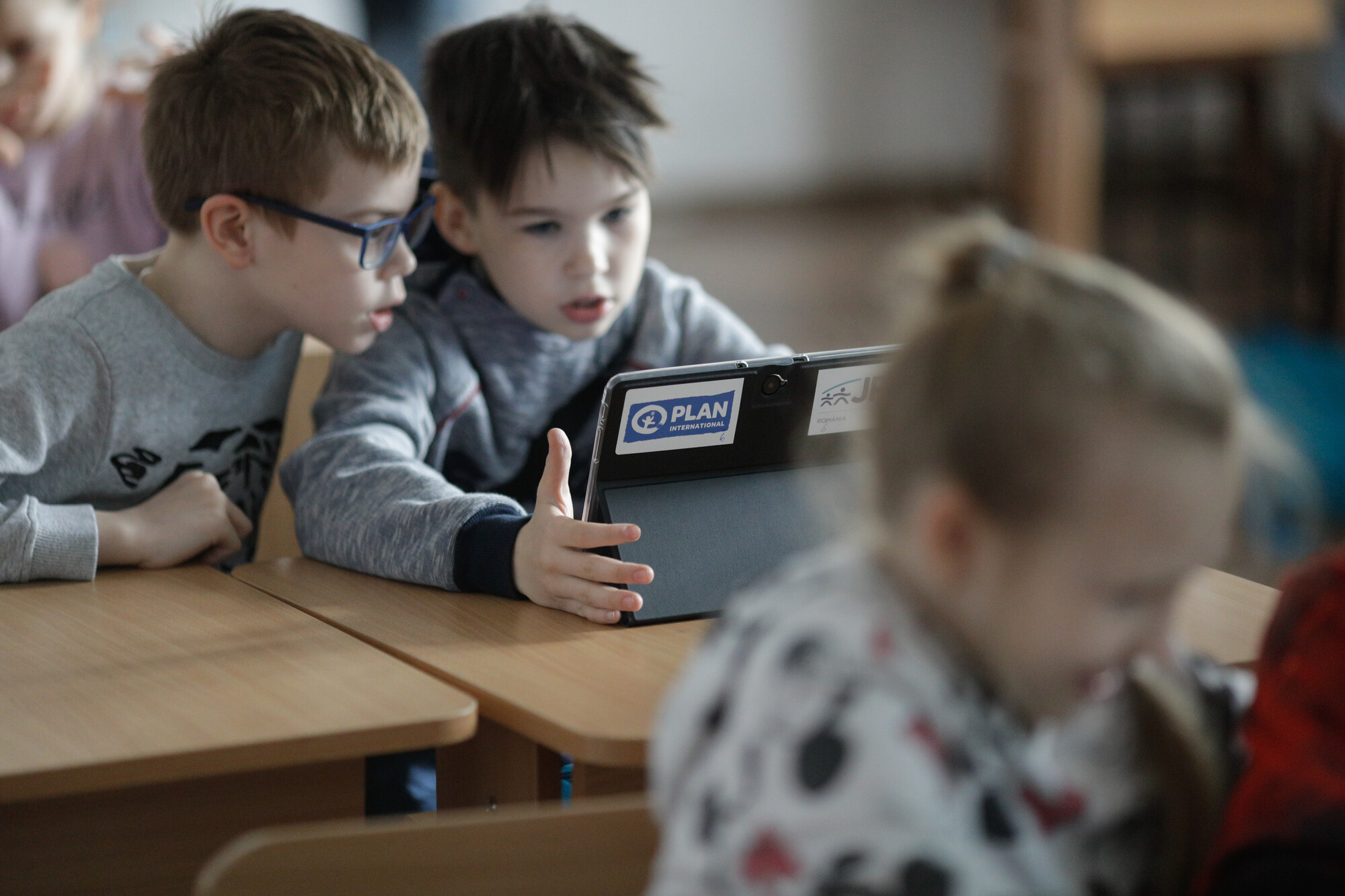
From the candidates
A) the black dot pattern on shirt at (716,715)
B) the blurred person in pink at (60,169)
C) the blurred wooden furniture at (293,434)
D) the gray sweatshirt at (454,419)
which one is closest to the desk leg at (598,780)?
the gray sweatshirt at (454,419)

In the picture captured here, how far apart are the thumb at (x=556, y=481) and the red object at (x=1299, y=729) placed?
0.55 metres

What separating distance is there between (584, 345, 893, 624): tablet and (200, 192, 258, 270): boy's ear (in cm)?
48

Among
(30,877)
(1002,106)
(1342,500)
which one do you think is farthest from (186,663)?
(1002,106)

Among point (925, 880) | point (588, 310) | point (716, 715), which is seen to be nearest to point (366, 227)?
point (588, 310)

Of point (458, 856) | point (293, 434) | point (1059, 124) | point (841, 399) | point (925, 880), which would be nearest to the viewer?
point (925, 880)

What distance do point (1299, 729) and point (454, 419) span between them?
3.00ft

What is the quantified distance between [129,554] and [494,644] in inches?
15.7

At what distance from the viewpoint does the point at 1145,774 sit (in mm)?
696

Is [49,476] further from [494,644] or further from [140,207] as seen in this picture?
[140,207]

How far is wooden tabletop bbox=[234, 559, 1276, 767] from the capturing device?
2.97 feet

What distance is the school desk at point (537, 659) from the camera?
0.91 meters

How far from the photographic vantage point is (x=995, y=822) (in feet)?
1.97

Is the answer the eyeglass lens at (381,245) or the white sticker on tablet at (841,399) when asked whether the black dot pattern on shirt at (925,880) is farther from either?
the eyeglass lens at (381,245)

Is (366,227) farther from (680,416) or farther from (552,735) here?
(552,735)
